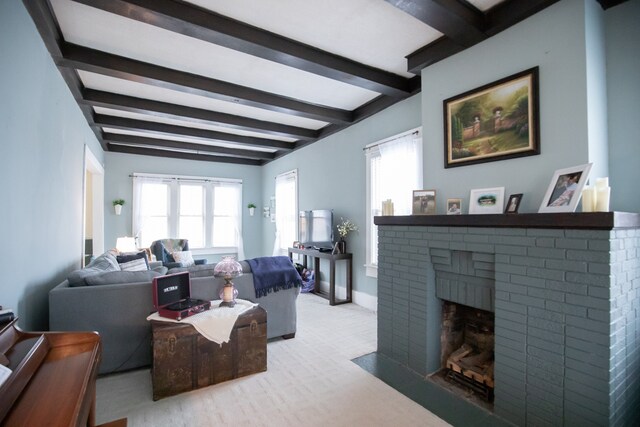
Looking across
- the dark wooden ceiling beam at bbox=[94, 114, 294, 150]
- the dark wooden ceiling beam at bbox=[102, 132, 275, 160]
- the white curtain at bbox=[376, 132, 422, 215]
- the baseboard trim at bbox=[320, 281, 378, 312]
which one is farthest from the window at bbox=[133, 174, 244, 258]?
the white curtain at bbox=[376, 132, 422, 215]

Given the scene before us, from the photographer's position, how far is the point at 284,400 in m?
2.16

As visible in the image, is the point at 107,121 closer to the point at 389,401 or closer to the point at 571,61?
the point at 389,401

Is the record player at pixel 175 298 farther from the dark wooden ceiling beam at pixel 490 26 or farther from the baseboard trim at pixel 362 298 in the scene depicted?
the dark wooden ceiling beam at pixel 490 26

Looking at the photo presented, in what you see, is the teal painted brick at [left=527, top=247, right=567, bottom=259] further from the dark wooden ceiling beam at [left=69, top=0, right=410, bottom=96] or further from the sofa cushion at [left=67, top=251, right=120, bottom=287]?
the sofa cushion at [left=67, top=251, right=120, bottom=287]

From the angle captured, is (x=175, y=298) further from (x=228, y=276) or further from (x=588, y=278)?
(x=588, y=278)

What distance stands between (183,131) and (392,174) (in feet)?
12.3

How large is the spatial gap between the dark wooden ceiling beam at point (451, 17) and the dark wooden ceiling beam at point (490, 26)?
7 centimetres

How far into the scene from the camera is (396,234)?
2811 mm

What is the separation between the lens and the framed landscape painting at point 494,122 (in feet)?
7.23

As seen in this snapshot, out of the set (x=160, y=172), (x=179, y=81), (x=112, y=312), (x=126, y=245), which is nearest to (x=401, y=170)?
(x=179, y=81)

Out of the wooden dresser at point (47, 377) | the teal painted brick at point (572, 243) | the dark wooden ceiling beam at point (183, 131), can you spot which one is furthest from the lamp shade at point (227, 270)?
the dark wooden ceiling beam at point (183, 131)

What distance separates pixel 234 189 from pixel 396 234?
5645 mm

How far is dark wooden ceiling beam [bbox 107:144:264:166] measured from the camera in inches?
252

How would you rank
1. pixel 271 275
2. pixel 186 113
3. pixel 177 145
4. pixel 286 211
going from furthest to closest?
pixel 286 211
pixel 177 145
pixel 186 113
pixel 271 275
